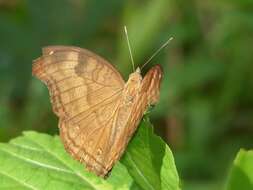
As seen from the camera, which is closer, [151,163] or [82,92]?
[151,163]

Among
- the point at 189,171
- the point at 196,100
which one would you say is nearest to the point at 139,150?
the point at 189,171

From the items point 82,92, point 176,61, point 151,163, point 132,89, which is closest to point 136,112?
point 132,89

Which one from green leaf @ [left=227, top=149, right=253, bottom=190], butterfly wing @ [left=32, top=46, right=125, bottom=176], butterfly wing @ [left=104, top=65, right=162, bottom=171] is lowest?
green leaf @ [left=227, top=149, right=253, bottom=190]

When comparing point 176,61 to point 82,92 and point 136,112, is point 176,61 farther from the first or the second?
point 136,112

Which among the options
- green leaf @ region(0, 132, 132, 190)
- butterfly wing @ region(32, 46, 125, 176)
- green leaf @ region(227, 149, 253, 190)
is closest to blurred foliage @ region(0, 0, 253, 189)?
butterfly wing @ region(32, 46, 125, 176)

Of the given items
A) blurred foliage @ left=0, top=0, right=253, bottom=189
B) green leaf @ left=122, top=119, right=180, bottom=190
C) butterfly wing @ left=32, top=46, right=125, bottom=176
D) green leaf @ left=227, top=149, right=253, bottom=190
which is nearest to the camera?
green leaf @ left=227, top=149, right=253, bottom=190

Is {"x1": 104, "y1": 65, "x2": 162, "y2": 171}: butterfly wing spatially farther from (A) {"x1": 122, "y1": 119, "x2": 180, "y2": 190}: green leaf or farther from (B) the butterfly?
(A) {"x1": 122, "y1": 119, "x2": 180, "y2": 190}: green leaf

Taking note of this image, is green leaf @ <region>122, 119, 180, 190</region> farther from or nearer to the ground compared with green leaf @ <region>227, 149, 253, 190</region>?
farther from the ground
